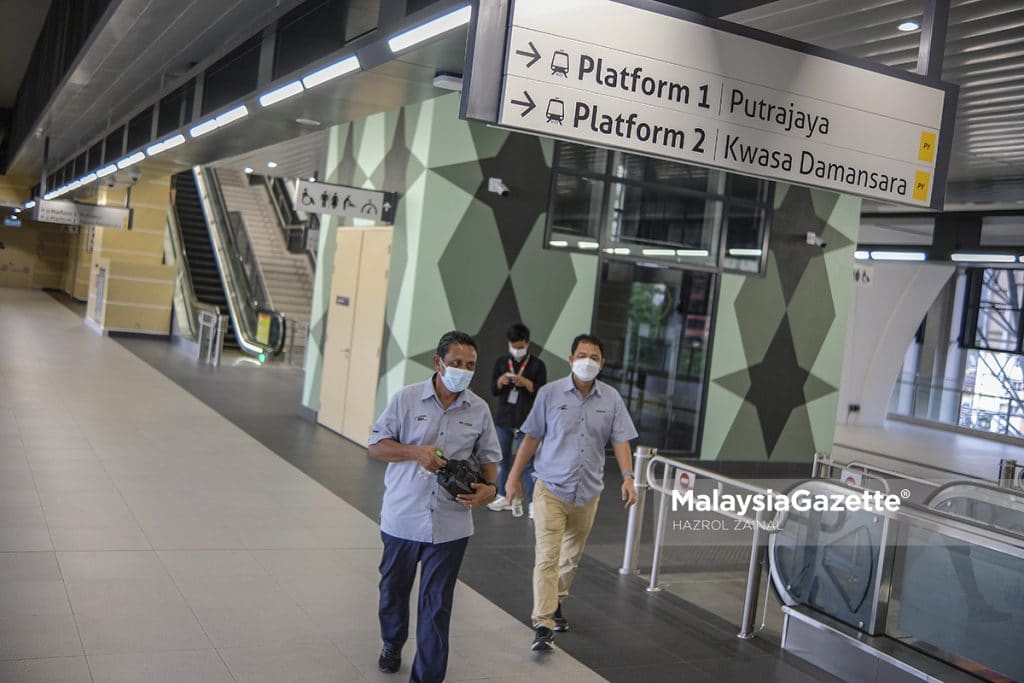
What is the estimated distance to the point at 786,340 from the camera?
12398mm

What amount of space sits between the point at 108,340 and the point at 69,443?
1114 centimetres

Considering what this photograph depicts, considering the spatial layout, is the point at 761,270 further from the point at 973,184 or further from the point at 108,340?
the point at 108,340

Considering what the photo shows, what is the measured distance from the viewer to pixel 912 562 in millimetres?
5156

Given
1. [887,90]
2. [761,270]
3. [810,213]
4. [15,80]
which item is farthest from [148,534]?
[15,80]

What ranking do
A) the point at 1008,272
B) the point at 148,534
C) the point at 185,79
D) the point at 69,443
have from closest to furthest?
the point at 148,534
the point at 69,443
the point at 185,79
the point at 1008,272

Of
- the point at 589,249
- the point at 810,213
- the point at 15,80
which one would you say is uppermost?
the point at 15,80

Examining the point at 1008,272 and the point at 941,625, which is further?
the point at 1008,272

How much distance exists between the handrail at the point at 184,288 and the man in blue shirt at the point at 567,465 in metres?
13.8

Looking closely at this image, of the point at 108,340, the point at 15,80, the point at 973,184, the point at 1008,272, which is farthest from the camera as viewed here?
the point at 1008,272

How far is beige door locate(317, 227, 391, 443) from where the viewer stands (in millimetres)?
10672

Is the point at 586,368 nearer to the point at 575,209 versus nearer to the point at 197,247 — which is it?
the point at 575,209

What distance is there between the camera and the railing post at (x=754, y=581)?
5.73 m

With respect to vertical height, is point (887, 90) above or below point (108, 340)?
above
